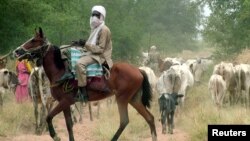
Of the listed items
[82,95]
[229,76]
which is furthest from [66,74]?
[229,76]

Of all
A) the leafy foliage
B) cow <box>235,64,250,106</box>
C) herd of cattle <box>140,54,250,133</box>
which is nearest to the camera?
herd of cattle <box>140,54,250,133</box>

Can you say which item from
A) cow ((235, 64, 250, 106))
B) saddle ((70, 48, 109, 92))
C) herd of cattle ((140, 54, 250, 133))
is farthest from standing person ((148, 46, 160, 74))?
saddle ((70, 48, 109, 92))

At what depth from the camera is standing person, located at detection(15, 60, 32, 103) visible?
1565cm

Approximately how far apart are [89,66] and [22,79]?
642 cm

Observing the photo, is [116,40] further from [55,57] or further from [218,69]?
[55,57]

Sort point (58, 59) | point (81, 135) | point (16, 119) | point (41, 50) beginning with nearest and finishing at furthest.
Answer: point (41, 50) < point (58, 59) < point (81, 135) < point (16, 119)

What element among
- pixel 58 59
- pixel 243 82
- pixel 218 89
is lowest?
pixel 218 89

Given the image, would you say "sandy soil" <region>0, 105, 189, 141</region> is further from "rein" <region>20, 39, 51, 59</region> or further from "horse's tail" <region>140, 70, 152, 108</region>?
"rein" <region>20, 39, 51, 59</region>

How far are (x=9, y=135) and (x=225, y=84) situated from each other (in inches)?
303

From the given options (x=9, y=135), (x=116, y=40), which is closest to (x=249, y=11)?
(x=116, y=40)

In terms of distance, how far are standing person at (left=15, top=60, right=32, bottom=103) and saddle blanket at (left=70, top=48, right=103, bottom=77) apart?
577cm

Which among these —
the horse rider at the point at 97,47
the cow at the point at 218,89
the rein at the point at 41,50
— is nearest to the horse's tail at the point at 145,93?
the horse rider at the point at 97,47

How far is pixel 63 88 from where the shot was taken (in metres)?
10.0

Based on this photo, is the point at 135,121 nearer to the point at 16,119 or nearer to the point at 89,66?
the point at 16,119
